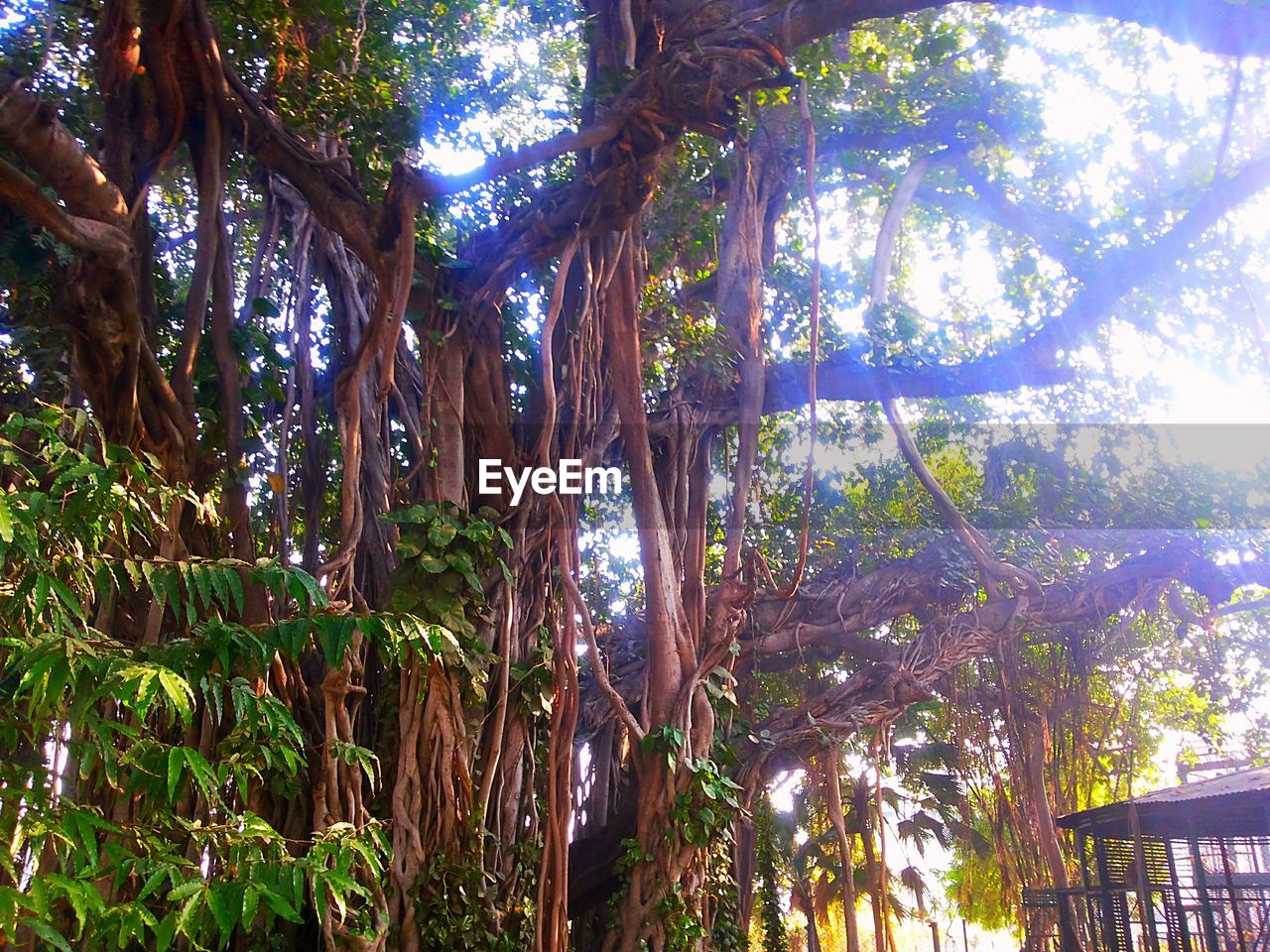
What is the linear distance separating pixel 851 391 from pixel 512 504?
2.01m

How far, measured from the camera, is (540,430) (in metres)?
→ 3.86

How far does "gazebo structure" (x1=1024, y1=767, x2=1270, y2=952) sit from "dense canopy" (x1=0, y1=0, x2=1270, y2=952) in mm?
1124

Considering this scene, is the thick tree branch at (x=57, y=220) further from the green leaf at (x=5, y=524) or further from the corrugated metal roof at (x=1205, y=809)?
the corrugated metal roof at (x=1205, y=809)

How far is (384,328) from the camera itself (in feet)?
10.1

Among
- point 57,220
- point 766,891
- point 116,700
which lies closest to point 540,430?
point 57,220

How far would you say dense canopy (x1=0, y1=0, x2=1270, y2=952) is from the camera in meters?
1.81

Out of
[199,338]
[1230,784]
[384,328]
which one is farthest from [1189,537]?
[199,338]

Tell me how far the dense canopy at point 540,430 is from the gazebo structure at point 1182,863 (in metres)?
1.12

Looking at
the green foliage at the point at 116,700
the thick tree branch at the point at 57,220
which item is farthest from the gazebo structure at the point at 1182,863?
the thick tree branch at the point at 57,220

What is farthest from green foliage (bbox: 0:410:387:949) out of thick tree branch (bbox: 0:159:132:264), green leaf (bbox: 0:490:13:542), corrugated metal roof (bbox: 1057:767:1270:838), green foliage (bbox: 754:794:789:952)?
corrugated metal roof (bbox: 1057:767:1270:838)

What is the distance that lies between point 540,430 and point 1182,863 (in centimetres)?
535

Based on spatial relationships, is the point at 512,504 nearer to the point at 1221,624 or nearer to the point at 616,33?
the point at 616,33

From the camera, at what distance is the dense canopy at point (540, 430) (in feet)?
5.94

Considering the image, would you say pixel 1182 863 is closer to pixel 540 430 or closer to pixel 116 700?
pixel 540 430
